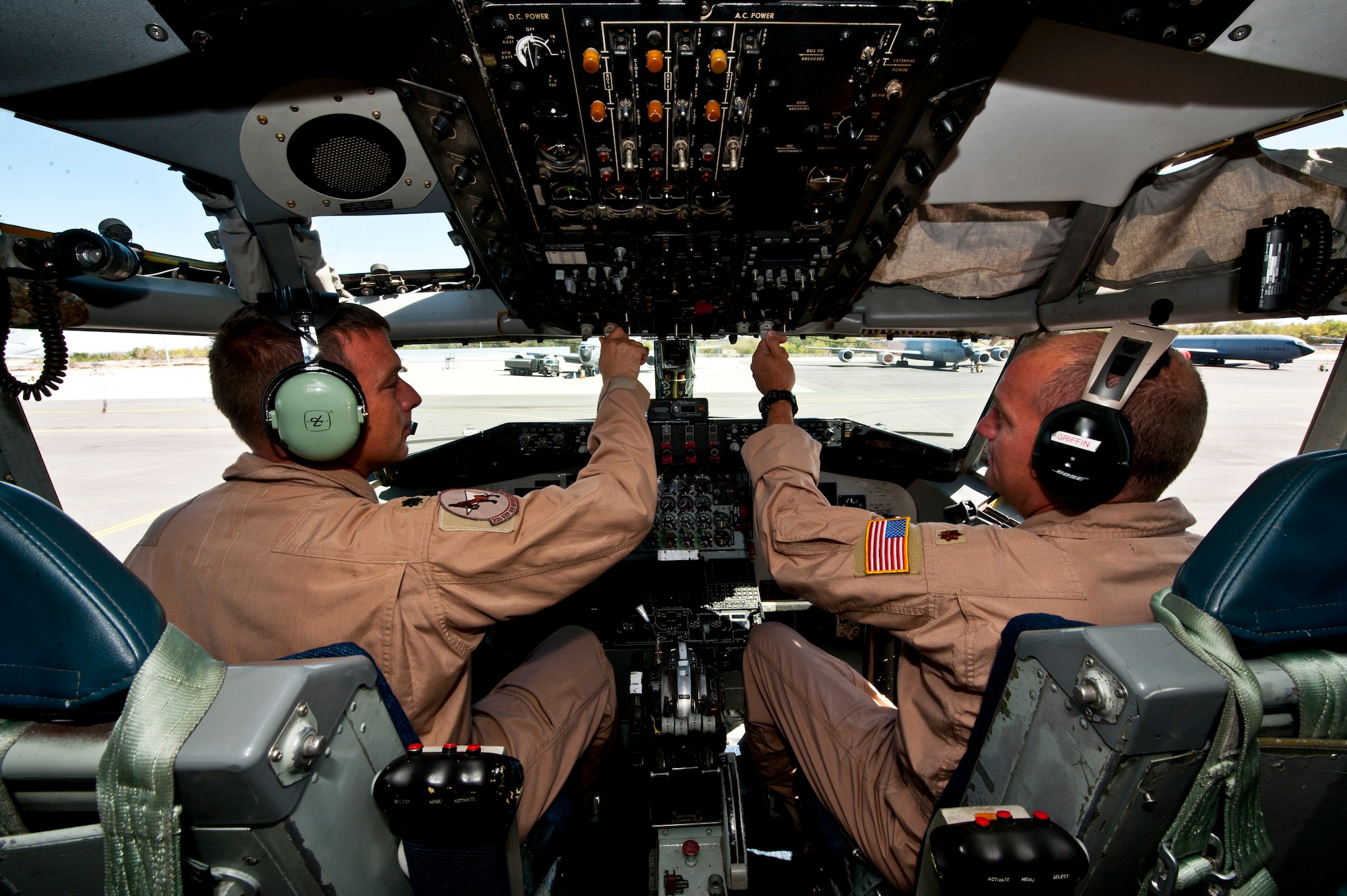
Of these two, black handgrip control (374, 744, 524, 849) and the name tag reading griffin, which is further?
the name tag reading griffin

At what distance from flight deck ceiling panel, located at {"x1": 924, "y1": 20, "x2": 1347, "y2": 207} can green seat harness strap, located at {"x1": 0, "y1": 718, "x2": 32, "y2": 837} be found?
6.39 ft

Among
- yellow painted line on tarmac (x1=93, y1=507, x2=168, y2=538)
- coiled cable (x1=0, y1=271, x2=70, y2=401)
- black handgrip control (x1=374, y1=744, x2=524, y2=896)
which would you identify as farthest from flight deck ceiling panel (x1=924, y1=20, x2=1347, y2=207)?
yellow painted line on tarmac (x1=93, y1=507, x2=168, y2=538)

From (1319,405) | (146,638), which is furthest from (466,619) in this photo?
(1319,405)

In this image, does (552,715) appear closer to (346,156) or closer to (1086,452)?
(1086,452)

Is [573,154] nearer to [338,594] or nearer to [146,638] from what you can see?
[338,594]

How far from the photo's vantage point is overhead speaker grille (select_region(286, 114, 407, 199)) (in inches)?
57.1

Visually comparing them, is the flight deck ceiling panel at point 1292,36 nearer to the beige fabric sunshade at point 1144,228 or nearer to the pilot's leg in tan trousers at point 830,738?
the beige fabric sunshade at point 1144,228

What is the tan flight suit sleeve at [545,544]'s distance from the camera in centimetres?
103

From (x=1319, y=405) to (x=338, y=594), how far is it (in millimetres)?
2880

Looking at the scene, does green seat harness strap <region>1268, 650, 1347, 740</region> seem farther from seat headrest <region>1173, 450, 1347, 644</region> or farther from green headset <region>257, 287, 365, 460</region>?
green headset <region>257, 287, 365, 460</region>

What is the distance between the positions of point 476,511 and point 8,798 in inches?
24.7

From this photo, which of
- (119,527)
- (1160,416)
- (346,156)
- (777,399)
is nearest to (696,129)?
(777,399)

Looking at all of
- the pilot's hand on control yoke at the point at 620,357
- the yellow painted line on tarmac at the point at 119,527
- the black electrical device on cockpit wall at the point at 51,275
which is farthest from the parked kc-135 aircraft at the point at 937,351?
the yellow painted line on tarmac at the point at 119,527

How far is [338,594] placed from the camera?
0.98 meters
